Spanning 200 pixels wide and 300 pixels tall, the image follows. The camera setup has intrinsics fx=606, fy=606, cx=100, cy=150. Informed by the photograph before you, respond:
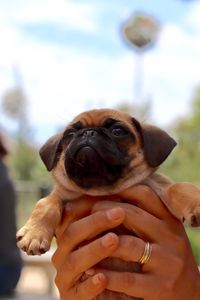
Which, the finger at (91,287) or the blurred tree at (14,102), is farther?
the blurred tree at (14,102)

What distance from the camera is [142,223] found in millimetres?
1634

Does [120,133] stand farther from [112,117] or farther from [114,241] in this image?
[114,241]

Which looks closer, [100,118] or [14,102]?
[100,118]

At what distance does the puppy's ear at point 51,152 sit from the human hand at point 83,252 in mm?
211

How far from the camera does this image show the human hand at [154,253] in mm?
1586

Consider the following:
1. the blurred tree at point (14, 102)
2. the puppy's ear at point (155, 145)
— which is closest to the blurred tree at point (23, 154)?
the blurred tree at point (14, 102)

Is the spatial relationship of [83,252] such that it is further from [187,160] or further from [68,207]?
[187,160]

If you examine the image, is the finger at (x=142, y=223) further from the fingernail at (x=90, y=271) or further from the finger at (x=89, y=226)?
the fingernail at (x=90, y=271)

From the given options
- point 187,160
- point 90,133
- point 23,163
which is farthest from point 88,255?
point 23,163

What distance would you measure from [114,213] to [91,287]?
0.20 metres

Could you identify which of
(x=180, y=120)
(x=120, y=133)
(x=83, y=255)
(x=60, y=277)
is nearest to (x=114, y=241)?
(x=83, y=255)

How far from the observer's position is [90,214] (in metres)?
1.69

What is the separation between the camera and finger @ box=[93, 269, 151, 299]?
1.57m

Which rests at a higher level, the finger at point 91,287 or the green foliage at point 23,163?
the finger at point 91,287
